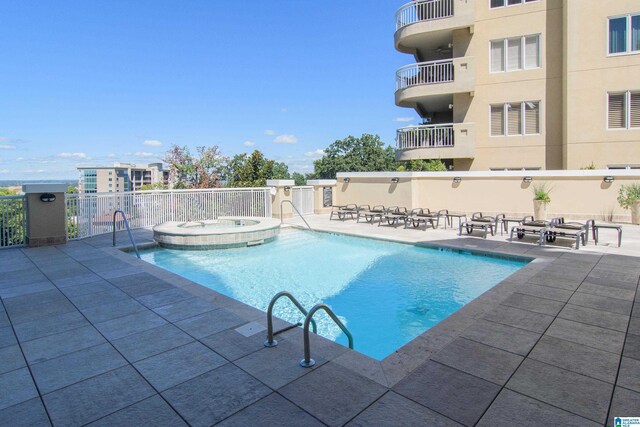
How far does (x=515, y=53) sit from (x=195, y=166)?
18.5 m

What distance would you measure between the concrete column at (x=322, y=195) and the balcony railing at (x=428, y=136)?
4260mm

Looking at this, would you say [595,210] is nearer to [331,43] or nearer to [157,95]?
[331,43]

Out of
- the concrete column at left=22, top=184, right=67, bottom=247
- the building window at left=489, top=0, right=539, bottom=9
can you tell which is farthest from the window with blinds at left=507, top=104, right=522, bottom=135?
the concrete column at left=22, top=184, right=67, bottom=247

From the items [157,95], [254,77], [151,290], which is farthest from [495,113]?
[157,95]

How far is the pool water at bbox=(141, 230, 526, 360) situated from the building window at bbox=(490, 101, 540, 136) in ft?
34.4

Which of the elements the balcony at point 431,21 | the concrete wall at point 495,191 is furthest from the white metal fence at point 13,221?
the balcony at point 431,21

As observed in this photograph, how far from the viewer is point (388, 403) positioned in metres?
2.93

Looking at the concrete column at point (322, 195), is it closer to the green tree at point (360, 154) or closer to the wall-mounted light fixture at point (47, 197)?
the wall-mounted light fixture at point (47, 197)

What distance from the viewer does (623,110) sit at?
1548 cm

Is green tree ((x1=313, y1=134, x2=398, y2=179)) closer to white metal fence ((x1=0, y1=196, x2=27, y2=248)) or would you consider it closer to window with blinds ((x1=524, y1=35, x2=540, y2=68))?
window with blinds ((x1=524, y1=35, x2=540, y2=68))

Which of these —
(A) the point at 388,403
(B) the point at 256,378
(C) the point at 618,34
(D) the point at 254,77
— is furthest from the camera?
(D) the point at 254,77

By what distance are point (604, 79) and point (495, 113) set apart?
4.19 metres

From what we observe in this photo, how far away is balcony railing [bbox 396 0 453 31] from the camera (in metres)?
18.2

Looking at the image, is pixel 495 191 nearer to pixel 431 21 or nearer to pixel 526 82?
pixel 526 82
